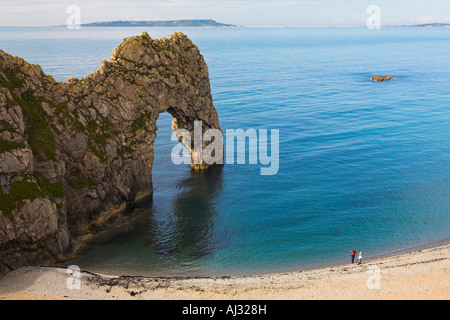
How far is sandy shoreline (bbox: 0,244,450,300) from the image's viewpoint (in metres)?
37.5

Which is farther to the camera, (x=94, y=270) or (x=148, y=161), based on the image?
(x=148, y=161)

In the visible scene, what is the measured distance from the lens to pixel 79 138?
1934 inches

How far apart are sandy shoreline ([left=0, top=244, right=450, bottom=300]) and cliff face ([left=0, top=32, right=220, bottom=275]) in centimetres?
447

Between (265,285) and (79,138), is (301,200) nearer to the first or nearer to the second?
(265,285)

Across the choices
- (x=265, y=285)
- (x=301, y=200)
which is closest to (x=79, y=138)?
(x=265, y=285)

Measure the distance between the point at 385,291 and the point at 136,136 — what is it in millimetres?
36102

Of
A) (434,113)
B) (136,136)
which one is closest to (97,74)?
(136,136)

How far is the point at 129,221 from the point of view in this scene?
54.0m

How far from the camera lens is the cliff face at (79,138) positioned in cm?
4100

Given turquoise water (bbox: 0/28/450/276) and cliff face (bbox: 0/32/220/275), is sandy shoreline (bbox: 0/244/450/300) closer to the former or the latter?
turquoise water (bbox: 0/28/450/276)

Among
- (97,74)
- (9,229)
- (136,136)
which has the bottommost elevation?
(9,229)

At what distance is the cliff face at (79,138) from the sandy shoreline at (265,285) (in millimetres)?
4466

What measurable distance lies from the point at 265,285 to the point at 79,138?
27.5 meters
